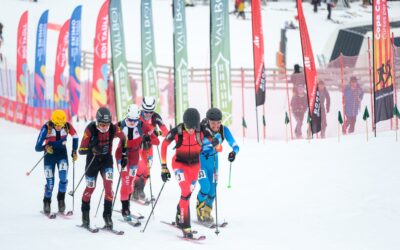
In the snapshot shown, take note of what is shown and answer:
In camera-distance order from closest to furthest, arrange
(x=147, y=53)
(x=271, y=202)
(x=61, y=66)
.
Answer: (x=271, y=202), (x=147, y=53), (x=61, y=66)

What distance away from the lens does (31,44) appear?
121 feet

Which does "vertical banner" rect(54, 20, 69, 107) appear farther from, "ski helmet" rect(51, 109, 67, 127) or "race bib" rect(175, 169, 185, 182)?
"race bib" rect(175, 169, 185, 182)

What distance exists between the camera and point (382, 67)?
16859 mm

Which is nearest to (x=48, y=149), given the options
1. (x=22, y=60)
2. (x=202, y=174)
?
(x=202, y=174)

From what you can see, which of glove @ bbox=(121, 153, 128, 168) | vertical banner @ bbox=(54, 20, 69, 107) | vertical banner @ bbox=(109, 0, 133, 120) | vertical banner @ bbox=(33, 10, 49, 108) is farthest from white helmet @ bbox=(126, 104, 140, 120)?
vertical banner @ bbox=(33, 10, 49, 108)

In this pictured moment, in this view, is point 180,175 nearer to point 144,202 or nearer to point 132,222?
point 132,222

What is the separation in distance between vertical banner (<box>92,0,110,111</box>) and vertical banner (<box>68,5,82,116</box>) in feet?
3.36

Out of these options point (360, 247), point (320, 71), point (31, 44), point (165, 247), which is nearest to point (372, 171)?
point (360, 247)

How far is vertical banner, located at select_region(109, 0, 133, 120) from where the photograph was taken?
66.8ft

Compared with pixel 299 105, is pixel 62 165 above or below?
below

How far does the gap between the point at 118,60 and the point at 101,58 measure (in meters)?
1.13

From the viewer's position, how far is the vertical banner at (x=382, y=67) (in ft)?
55.0

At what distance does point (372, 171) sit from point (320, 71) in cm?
901

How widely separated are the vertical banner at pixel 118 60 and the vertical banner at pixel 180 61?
1676mm
